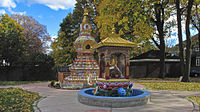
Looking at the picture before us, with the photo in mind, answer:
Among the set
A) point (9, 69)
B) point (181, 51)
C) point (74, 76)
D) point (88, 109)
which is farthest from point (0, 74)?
point (181, 51)

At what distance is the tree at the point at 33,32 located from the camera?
113 ft

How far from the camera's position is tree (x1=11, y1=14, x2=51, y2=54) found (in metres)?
34.5

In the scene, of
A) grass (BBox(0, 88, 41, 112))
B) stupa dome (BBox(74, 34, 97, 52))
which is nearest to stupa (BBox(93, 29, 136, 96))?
grass (BBox(0, 88, 41, 112))

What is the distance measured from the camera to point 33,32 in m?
36.4

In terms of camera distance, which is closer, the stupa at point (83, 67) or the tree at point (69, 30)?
the stupa at point (83, 67)

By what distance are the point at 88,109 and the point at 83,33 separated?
30.9 feet

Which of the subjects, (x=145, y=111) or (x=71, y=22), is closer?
(x=145, y=111)

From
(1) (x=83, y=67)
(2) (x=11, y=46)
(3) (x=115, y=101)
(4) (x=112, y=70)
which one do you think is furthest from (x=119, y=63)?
(2) (x=11, y=46)

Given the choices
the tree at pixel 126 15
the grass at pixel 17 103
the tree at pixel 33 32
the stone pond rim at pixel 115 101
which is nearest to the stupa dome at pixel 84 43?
the tree at pixel 126 15

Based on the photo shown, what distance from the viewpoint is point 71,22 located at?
1000 inches

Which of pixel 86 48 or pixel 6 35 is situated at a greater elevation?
pixel 6 35

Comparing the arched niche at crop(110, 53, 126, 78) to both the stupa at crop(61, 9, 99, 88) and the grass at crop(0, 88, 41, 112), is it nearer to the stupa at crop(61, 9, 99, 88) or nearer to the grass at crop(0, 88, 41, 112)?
Result: the grass at crop(0, 88, 41, 112)

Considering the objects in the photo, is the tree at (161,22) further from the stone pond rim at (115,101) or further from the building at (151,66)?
the stone pond rim at (115,101)

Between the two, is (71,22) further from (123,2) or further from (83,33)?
(123,2)
